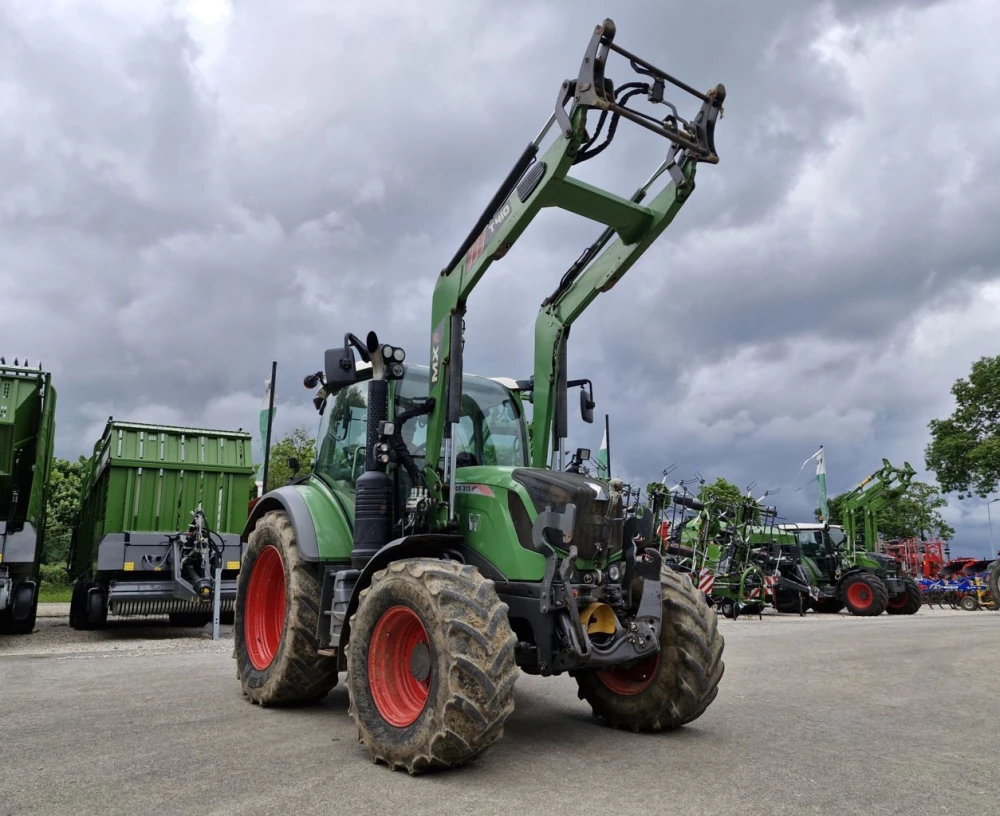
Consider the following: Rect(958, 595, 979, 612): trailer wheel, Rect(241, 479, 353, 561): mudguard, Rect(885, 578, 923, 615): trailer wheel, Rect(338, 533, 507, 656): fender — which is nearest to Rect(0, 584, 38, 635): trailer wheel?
Rect(241, 479, 353, 561): mudguard

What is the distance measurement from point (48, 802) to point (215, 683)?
3558 mm

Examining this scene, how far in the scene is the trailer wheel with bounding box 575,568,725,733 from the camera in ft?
16.8

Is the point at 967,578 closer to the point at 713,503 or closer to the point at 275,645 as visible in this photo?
the point at 713,503

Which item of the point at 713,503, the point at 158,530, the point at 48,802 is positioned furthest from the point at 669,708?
the point at 713,503

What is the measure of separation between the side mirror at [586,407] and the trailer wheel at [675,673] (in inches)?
53.1

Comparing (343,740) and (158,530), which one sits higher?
(158,530)

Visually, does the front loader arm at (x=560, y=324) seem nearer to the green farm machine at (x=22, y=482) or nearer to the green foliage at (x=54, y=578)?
the green farm machine at (x=22, y=482)

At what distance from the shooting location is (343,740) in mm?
5051

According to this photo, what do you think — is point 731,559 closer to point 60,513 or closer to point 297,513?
point 297,513

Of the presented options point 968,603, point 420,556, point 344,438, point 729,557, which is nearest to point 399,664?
point 420,556

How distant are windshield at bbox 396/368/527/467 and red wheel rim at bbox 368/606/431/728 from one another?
1.34 metres

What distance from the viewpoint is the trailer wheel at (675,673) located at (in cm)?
512

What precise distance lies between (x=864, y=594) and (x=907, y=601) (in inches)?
76.8

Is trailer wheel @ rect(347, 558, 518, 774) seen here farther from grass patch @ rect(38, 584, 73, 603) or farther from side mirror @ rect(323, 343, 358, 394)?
grass patch @ rect(38, 584, 73, 603)
